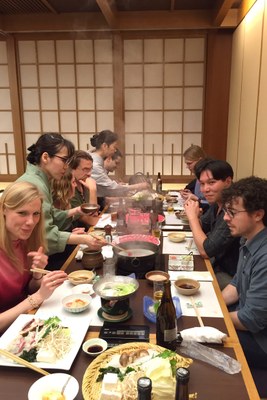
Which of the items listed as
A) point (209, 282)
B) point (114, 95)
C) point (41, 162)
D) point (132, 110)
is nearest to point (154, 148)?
point (132, 110)

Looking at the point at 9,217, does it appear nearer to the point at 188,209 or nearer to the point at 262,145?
the point at 188,209

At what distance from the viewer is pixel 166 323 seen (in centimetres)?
125

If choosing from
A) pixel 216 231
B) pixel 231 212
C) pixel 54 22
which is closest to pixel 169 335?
pixel 231 212

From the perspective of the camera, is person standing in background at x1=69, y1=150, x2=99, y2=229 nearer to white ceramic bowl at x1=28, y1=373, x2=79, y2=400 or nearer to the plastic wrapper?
the plastic wrapper

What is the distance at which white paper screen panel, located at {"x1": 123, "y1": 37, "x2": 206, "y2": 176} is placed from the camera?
5.51m

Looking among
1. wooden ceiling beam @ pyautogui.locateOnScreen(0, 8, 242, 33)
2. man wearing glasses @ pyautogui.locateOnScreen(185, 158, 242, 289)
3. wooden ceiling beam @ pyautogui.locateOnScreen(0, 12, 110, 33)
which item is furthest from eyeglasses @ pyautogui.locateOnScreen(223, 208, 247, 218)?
wooden ceiling beam @ pyautogui.locateOnScreen(0, 12, 110, 33)

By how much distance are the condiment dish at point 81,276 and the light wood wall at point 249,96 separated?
2.26 meters

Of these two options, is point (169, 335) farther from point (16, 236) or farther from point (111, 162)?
point (111, 162)

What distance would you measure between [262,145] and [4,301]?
9.35ft

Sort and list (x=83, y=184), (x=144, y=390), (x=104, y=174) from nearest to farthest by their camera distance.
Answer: (x=144, y=390) < (x=83, y=184) < (x=104, y=174)

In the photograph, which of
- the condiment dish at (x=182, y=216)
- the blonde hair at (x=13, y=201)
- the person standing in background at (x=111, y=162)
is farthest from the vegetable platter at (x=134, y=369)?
the person standing in background at (x=111, y=162)

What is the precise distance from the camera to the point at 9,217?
5.36 ft

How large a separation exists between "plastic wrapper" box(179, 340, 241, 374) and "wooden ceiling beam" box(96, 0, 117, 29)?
4.02 m

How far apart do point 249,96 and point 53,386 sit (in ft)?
12.9
